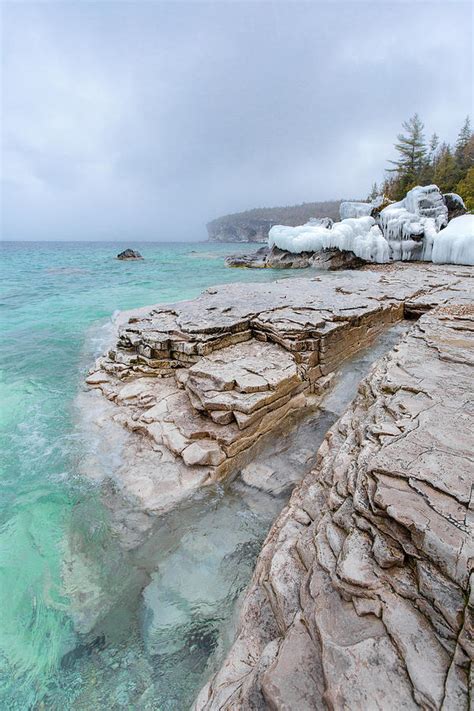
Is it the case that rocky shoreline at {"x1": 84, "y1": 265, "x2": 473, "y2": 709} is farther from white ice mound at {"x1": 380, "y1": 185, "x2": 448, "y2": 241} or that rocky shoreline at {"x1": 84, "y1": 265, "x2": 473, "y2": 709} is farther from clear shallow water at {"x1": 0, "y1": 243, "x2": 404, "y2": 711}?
white ice mound at {"x1": 380, "y1": 185, "x2": 448, "y2": 241}

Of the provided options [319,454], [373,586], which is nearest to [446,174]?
[319,454]

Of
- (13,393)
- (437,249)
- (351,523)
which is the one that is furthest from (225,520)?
(437,249)

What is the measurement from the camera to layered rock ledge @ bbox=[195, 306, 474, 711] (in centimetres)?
135

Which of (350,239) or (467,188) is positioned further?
(467,188)

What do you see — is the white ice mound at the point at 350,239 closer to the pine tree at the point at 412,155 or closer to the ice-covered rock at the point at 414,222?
the ice-covered rock at the point at 414,222

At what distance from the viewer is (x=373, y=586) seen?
5.40ft

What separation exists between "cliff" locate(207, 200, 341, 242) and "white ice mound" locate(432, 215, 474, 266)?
56636 millimetres

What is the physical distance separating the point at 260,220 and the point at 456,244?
93.5 metres

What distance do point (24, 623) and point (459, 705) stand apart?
2.91m

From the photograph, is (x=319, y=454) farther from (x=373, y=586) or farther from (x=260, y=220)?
(x=260, y=220)

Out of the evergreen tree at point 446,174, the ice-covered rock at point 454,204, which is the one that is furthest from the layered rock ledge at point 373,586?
the evergreen tree at point 446,174

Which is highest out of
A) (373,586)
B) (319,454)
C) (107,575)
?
(373,586)

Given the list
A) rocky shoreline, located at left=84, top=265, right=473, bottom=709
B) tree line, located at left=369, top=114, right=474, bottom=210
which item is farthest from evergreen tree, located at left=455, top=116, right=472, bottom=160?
rocky shoreline, located at left=84, top=265, right=473, bottom=709

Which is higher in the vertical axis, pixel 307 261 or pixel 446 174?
pixel 446 174
